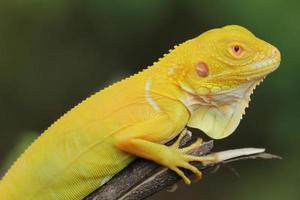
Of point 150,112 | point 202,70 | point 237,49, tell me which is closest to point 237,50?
point 237,49

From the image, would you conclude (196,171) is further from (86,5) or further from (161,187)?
(86,5)

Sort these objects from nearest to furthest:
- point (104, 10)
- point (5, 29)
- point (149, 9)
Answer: point (149, 9) < point (104, 10) < point (5, 29)

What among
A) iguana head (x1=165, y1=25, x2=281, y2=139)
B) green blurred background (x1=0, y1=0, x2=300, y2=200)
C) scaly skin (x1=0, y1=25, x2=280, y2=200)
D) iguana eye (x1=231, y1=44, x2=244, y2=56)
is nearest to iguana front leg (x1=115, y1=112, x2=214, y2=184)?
scaly skin (x1=0, y1=25, x2=280, y2=200)

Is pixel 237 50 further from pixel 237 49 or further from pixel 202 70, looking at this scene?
pixel 202 70

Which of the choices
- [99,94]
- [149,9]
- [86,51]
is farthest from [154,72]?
[86,51]

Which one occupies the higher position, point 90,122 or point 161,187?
point 90,122

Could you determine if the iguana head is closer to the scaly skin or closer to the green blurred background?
the scaly skin

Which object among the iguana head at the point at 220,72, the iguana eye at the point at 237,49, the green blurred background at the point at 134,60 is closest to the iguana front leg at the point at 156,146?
the iguana head at the point at 220,72
